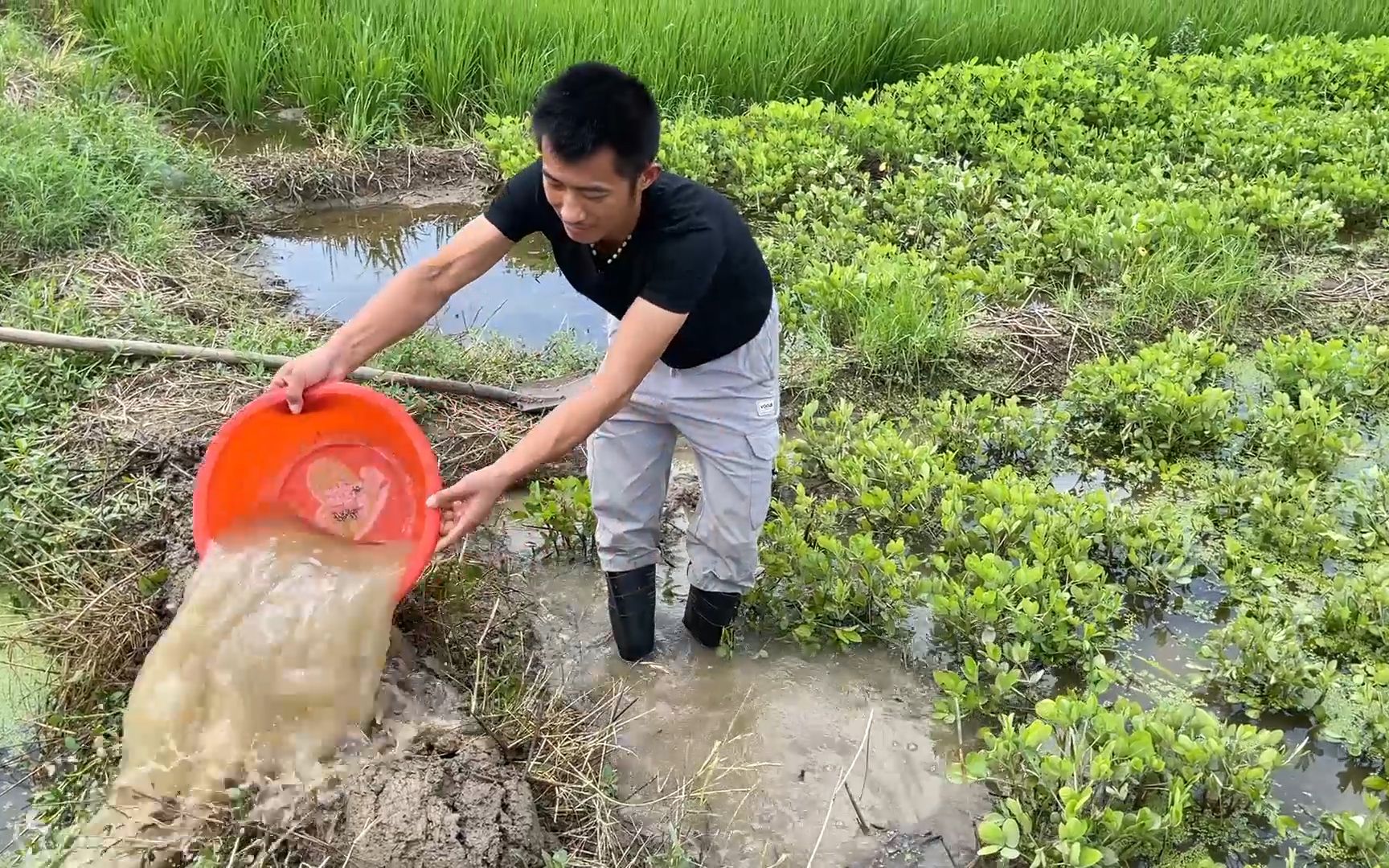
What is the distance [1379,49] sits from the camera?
23.3 feet

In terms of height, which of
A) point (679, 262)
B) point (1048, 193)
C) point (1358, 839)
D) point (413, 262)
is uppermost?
point (679, 262)

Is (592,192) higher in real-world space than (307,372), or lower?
higher

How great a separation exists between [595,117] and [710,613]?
1354 millimetres

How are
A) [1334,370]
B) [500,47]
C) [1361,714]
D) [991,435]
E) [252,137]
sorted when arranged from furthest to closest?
[500,47]
[252,137]
[1334,370]
[991,435]
[1361,714]

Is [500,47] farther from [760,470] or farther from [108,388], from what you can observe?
[760,470]

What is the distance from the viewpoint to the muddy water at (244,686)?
2129 millimetres

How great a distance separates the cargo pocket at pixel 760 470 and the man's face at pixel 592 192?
65cm

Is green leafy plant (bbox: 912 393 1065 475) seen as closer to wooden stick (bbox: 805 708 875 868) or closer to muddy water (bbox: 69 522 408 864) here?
wooden stick (bbox: 805 708 875 868)

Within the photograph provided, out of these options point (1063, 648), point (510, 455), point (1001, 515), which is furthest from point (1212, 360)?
point (510, 455)

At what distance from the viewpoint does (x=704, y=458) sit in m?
2.51

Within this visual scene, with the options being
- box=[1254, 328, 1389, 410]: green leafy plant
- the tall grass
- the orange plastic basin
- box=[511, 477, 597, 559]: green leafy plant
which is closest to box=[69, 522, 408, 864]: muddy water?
the orange plastic basin

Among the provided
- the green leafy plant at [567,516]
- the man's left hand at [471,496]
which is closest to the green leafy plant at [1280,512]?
the green leafy plant at [567,516]

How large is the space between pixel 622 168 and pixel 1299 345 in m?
3.09

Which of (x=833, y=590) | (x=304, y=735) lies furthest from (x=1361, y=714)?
(x=304, y=735)
